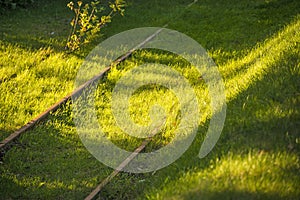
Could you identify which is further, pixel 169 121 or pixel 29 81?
pixel 29 81

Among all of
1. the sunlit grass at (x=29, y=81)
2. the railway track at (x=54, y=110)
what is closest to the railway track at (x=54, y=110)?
the railway track at (x=54, y=110)

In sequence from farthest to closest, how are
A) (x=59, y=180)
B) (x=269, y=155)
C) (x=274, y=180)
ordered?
(x=59, y=180) < (x=269, y=155) < (x=274, y=180)

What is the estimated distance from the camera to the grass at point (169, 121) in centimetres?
479

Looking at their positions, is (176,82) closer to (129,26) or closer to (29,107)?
(29,107)

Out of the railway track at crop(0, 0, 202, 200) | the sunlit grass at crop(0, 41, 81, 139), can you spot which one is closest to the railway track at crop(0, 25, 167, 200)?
the railway track at crop(0, 0, 202, 200)

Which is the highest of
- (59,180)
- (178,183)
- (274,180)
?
(274,180)

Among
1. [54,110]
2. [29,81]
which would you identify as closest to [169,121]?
[54,110]

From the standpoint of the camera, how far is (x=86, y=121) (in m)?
7.65

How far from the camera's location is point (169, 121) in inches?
295

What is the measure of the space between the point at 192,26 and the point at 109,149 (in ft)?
23.0

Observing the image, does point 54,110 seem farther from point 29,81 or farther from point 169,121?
point 169,121

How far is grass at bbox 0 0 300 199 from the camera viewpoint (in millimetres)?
4785

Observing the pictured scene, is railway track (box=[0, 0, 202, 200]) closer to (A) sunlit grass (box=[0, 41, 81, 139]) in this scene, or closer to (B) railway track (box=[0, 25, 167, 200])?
(B) railway track (box=[0, 25, 167, 200])

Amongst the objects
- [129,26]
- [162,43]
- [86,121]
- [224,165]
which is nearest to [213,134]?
[224,165]
